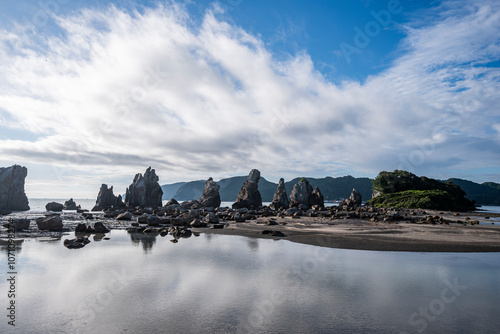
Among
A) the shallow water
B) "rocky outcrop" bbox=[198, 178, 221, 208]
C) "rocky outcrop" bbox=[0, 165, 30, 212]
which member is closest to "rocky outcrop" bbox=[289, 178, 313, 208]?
"rocky outcrop" bbox=[198, 178, 221, 208]

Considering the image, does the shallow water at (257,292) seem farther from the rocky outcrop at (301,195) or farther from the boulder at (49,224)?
the rocky outcrop at (301,195)

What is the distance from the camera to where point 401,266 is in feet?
46.1

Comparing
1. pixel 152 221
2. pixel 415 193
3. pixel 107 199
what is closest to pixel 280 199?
pixel 415 193

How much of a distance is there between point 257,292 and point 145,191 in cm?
8841

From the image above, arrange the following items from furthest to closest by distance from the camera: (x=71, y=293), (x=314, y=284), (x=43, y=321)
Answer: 1. (x=314, y=284)
2. (x=71, y=293)
3. (x=43, y=321)

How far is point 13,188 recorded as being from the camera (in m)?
88.6

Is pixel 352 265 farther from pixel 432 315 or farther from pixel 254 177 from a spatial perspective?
pixel 254 177

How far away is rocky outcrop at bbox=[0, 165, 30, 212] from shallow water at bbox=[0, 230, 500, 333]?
301 feet

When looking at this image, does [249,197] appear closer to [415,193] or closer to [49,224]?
[415,193]

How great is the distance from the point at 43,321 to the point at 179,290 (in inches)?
163

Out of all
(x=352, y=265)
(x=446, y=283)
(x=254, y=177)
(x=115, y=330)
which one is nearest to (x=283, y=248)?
(x=352, y=265)

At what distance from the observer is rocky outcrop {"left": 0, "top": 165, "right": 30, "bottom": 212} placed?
85562 mm

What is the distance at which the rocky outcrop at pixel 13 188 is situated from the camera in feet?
281

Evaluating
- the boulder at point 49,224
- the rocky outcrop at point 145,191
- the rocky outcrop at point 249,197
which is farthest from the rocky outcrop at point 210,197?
the boulder at point 49,224
